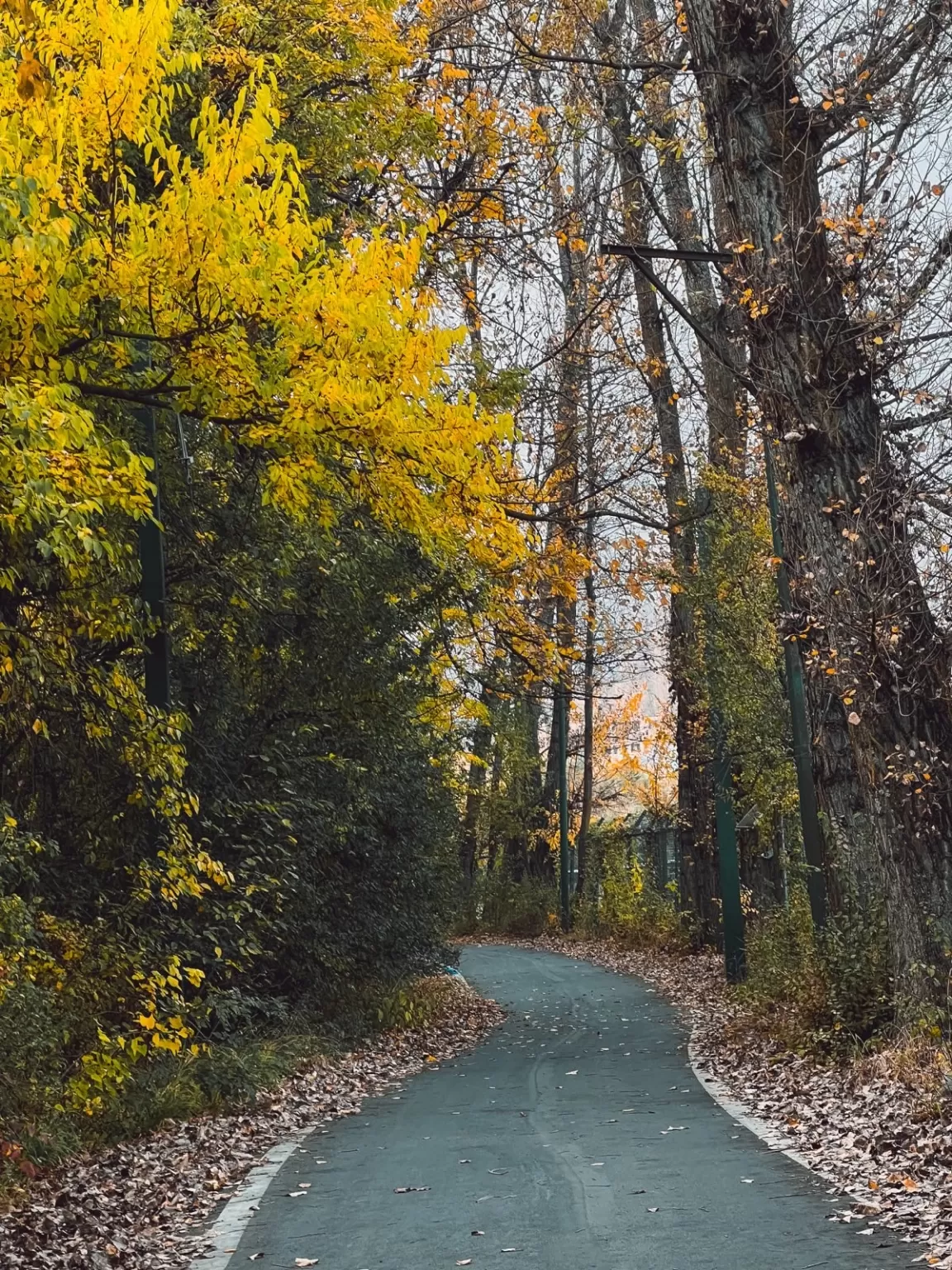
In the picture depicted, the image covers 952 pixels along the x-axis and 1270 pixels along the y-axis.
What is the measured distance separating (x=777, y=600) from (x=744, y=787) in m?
3.47

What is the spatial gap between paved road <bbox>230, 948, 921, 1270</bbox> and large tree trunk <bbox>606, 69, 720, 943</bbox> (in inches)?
375

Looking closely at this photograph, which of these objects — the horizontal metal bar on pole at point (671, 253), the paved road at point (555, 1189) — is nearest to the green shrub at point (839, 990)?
the paved road at point (555, 1189)

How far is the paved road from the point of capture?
6219 mm

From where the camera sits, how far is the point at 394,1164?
889 cm

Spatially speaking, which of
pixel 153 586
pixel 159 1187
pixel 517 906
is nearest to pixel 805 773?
pixel 153 586

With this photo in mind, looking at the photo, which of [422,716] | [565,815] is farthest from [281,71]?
[565,815]

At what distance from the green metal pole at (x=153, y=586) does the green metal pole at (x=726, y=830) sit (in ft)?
34.9

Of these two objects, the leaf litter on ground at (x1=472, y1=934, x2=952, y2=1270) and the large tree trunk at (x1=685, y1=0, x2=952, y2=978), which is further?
the large tree trunk at (x1=685, y1=0, x2=952, y2=978)

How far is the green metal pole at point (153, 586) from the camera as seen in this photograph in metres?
11.3

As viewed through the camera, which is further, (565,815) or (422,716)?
(565,815)

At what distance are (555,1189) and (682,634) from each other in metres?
17.0

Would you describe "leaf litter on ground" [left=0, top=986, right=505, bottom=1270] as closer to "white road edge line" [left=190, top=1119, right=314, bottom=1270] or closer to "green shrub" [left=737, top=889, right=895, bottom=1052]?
"white road edge line" [left=190, top=1119, right=314, bottom=1270]

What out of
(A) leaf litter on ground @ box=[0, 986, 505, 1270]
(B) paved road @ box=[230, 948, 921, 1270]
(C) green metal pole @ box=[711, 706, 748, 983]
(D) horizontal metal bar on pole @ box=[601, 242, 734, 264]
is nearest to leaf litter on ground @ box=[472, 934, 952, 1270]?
(B) paved road @ box=[230, 948, 921, 1270]

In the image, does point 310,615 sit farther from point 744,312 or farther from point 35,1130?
point 35,1130
